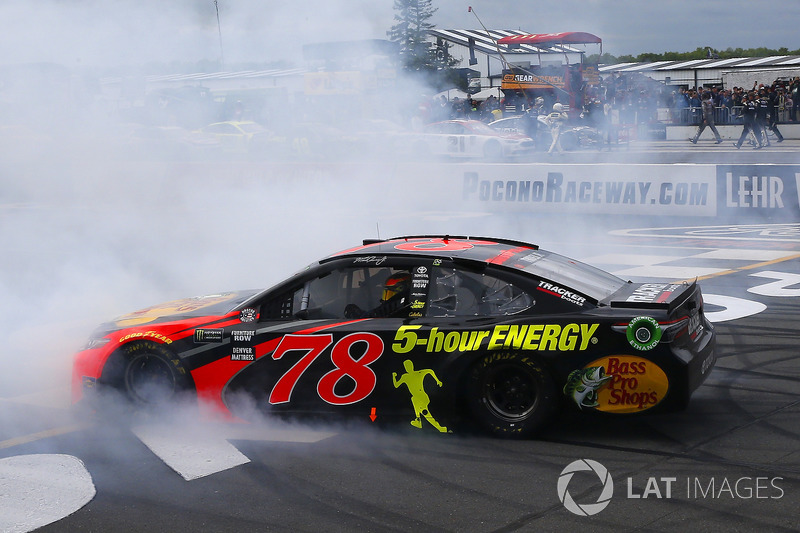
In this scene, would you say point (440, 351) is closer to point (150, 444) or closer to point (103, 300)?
point (150, 444)

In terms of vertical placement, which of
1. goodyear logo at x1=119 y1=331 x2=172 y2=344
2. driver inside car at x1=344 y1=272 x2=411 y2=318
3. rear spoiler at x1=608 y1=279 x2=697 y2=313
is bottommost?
goodyear logo at x1=119 y1=331 x2=172 y2=344

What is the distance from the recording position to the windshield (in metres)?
5.38

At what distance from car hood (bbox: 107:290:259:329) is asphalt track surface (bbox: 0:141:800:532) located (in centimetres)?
65

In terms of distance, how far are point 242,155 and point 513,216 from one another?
A: 7.29 m

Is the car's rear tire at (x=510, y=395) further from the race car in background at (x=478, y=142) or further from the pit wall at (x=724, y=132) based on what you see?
the pit wall at (x=724, y=132)

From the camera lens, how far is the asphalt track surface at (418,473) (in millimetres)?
4227

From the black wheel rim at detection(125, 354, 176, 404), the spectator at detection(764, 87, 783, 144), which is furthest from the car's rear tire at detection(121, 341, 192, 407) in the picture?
the spectator at detection(764, 87, 783, 144)

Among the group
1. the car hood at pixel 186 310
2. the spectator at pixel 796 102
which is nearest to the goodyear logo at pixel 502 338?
the car hood at pixel 186 310

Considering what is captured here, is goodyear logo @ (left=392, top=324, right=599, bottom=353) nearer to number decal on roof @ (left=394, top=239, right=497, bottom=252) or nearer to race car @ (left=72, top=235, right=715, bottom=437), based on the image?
race car @ (left=72, top=235, right=715, bottom=437)

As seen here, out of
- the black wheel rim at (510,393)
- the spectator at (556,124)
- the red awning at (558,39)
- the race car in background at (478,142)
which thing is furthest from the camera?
the red awning at (558,39)

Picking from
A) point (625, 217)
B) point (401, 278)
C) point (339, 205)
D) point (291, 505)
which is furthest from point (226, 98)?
point (291, 505)

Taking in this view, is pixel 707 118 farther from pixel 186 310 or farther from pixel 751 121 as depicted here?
pixel 186 310

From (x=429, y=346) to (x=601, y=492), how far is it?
128cm

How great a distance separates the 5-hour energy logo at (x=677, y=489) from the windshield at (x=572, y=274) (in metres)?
1.14
